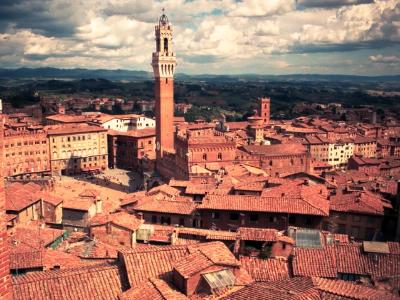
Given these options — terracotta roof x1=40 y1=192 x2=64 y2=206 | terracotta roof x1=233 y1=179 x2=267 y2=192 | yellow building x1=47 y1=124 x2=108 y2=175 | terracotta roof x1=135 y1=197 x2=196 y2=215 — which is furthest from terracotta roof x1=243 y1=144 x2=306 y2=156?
terracotta roof x1=135 y1=197 x2=196 y2=215

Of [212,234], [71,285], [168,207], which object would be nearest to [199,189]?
[168,207]

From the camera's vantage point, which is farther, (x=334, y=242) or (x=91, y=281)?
(x=334, y=242)

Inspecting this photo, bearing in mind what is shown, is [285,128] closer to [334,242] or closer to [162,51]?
[162,51]

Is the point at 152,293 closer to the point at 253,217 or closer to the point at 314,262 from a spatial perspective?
the point at 314,262

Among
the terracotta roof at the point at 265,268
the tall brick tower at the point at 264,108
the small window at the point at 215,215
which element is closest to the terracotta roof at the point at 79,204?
the small window at the point at 215,215

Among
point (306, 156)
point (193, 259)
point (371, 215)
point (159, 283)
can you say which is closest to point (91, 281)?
point (159, 283)

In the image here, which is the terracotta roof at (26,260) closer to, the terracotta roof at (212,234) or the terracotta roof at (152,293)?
the terracotta roof at (212,234)
